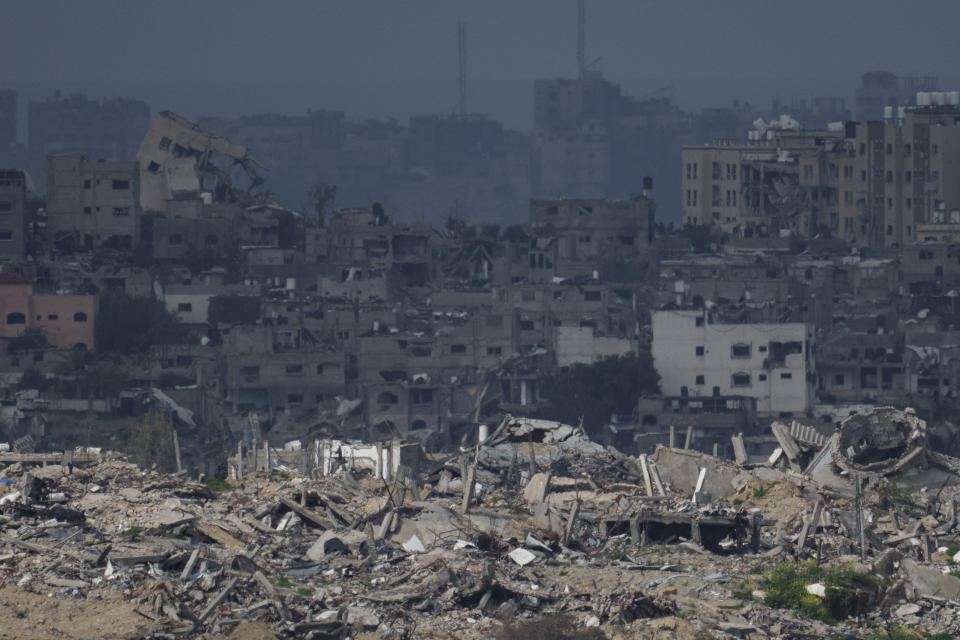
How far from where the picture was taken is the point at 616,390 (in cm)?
6231

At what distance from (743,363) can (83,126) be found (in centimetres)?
10305

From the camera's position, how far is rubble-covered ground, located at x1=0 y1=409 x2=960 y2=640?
23562 millimetres

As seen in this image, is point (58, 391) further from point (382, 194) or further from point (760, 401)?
point (382, 194)

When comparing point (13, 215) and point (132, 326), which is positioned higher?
point (13, 215)

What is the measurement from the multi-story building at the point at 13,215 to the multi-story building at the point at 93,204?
137 centimetres

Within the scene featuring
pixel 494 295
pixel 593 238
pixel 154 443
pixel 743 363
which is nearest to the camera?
pixel 154 443

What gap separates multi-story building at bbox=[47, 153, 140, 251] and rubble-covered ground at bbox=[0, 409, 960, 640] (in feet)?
142

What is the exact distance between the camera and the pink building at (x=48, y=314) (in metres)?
66.5

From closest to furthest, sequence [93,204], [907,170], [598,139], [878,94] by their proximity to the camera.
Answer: [93,204], [907,170], [878,94], [598,139]

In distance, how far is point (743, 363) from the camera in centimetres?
6303

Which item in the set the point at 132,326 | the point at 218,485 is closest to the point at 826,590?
the point at 218,485

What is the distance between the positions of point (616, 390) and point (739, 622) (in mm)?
38568

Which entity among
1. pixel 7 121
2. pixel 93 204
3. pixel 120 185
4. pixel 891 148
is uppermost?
pixel 7 121

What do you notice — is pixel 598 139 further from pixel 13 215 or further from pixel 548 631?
pixel 548 631
